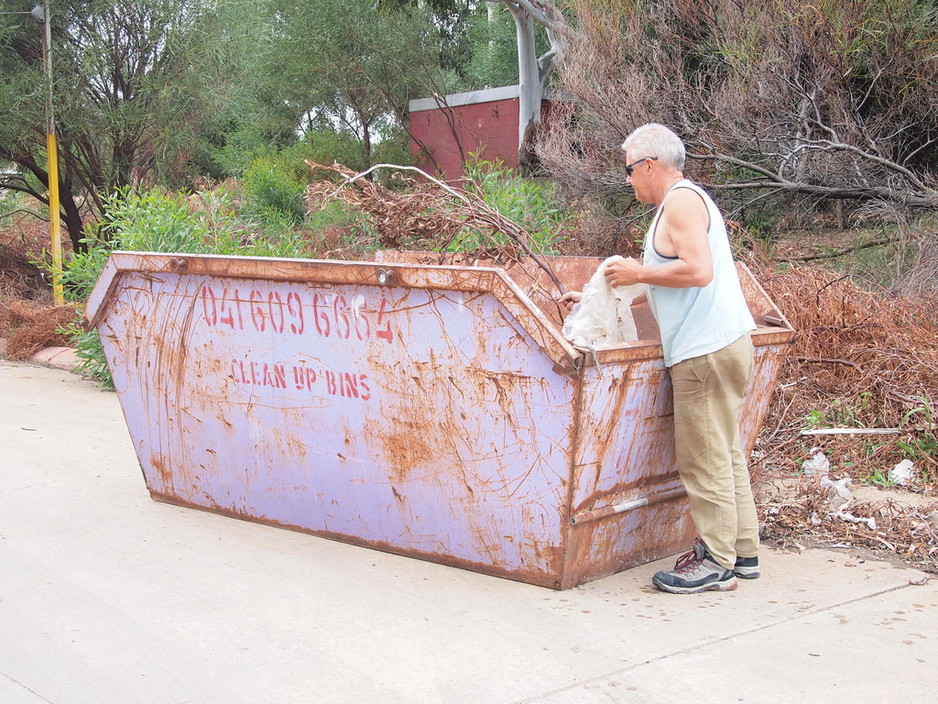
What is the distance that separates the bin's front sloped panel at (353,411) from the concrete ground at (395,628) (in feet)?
0.55

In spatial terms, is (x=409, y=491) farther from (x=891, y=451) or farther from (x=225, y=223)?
(x=225, y=223)

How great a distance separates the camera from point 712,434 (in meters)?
3.62

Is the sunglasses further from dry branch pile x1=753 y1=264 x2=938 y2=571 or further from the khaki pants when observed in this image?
dry branch pile x1=753 y1=264 x2=938 y2=571

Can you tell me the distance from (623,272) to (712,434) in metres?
0.65

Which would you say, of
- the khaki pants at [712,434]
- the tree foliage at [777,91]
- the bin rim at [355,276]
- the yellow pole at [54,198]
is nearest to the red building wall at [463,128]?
the yellow pole at [54,198]

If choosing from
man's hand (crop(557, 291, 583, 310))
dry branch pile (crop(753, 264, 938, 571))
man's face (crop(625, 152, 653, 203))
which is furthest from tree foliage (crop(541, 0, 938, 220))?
man's face (crop(625, 152, 653, 203))

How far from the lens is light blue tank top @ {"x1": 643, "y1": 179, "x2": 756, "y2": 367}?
3592 millimetres

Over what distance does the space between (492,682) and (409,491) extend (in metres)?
1.10

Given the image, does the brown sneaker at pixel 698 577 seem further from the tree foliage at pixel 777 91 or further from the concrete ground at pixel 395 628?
the tree foliage at pixel 777 91

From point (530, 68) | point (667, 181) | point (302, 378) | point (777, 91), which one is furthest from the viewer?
point (530, 68)

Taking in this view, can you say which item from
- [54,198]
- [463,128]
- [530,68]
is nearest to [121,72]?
[54,198]

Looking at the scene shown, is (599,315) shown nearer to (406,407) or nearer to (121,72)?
(406,407)

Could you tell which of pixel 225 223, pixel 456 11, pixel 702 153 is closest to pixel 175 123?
pixel 225 223

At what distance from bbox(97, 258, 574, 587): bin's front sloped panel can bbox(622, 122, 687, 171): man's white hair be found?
78 cm
